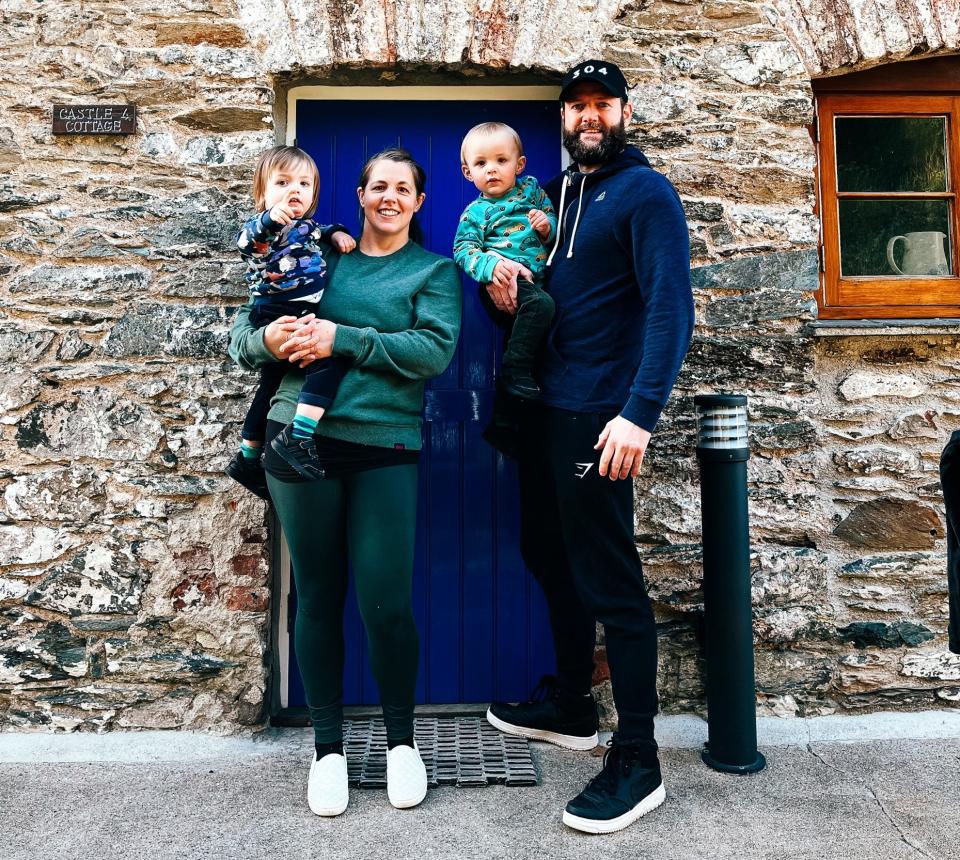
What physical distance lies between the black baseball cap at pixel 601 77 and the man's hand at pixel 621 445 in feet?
3.43

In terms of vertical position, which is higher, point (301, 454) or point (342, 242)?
point (342, 242)

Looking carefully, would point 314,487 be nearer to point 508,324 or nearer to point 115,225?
point 508,324

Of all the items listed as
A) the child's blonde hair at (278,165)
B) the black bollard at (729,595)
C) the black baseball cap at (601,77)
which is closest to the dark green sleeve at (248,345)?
the child's blonde hair at (278,165)

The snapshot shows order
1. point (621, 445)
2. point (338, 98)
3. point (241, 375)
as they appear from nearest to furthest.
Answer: point (621, 445)
point (241, 375)
point (338, 98)

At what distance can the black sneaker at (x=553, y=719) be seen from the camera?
267 centimetres

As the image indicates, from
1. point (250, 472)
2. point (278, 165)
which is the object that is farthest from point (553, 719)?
point (278, 165)

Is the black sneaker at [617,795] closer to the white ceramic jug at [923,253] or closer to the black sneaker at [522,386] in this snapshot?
the black sneaker at [522,386]

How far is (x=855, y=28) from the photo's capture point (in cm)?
294

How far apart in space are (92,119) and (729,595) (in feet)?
9.45

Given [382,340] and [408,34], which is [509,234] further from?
[408,34]

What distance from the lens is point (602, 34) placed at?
9.53ft

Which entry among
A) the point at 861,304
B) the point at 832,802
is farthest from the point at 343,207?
the point at 832,802

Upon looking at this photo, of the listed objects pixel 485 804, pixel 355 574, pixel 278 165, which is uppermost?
pixel 278 165

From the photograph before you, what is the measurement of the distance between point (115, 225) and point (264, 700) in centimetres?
187
